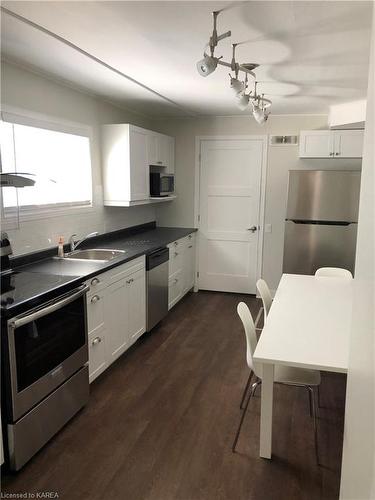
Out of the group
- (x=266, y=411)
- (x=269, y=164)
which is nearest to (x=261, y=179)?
(x=269, y=164)

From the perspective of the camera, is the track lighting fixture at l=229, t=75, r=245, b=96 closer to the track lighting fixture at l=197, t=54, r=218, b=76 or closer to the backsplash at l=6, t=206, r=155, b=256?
the track lighting fixture at l=197, t=54, r=218, b=76

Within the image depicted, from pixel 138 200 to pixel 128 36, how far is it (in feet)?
7.16

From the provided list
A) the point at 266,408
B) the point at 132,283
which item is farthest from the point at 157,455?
the point at 132,283

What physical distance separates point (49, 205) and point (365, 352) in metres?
3.04

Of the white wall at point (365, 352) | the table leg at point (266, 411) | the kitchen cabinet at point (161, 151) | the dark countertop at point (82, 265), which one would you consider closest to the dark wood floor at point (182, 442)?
the table leg at point (266, 411)

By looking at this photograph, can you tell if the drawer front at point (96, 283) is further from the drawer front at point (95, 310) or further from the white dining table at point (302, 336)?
the white dining table at point (302, 336)

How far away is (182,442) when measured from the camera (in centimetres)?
240

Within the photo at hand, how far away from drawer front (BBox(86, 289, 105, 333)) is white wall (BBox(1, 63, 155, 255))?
67cm

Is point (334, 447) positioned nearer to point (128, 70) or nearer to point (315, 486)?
point (315, 486)

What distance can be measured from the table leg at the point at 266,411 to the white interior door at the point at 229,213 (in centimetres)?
328

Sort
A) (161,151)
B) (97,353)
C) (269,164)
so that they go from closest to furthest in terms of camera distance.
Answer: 1. (97,353)
2. (161,151)
3. (269,164)

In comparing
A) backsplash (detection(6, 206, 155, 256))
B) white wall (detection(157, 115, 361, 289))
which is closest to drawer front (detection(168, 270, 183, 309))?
backsplash (detection(6, 206, 155, 256))

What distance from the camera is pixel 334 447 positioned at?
2.35 meters

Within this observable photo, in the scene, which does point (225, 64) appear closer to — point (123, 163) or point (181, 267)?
point (123, 163)
